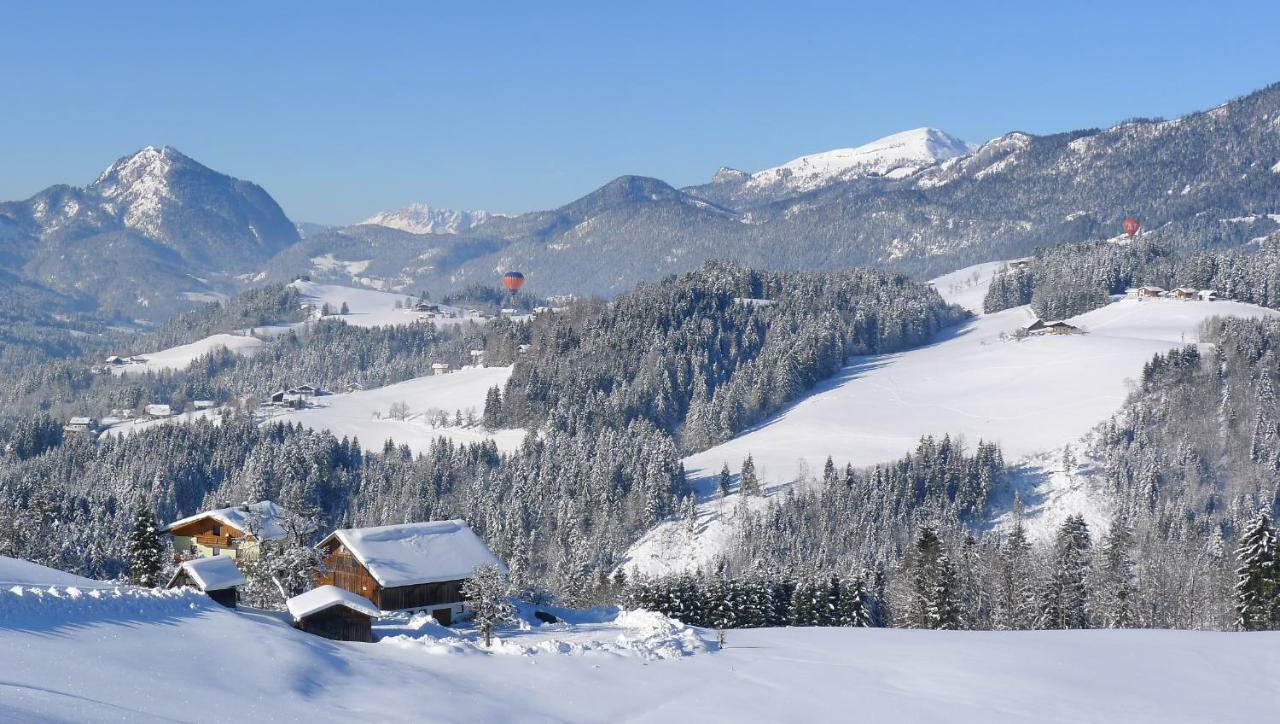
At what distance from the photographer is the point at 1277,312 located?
192875mm

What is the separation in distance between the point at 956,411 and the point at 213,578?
117230 millimetres

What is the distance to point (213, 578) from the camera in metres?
58.4

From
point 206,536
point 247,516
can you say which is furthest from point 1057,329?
point 247,516

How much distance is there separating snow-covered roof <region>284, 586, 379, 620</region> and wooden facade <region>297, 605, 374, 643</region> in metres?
0.30

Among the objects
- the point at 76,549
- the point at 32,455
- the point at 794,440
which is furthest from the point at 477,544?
the point at 32,455

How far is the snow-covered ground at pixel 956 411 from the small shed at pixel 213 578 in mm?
60381

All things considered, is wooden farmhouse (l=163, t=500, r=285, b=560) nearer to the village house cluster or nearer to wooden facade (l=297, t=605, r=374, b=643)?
the village house cluster

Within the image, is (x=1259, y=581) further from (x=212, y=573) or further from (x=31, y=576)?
(x=31, y=576)

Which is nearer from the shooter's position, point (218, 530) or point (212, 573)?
point (212, 573)

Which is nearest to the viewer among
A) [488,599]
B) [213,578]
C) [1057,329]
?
[488,599]

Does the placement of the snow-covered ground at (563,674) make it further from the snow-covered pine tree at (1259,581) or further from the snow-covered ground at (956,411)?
the snow-covered ground at (956,411)

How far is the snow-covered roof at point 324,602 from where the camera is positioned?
51156mm

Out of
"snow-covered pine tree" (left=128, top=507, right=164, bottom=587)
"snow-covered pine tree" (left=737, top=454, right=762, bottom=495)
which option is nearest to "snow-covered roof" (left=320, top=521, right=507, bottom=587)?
"snow-covered pine tree" (left=128, top=507, right=164, bottom=587)

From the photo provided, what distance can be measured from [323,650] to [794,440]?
111829 millimetres
